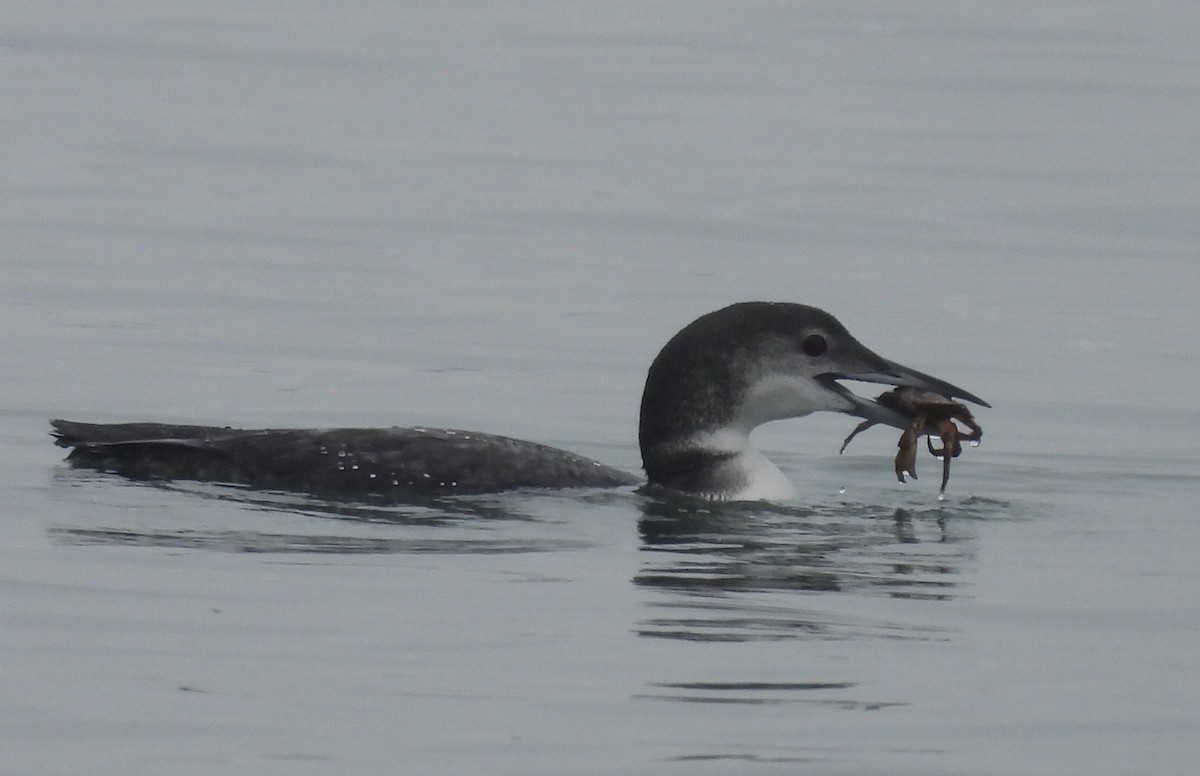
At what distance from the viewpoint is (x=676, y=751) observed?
21.9 feet

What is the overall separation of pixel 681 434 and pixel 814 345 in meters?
0.56

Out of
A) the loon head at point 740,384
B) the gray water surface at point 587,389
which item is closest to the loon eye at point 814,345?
the loon head at point 740,384

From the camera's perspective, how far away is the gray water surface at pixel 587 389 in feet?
23.2

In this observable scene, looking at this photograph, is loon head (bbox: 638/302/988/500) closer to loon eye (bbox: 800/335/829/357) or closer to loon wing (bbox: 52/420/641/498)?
loon eye (bbox: 800/335/829/357)

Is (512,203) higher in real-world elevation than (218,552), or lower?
higher

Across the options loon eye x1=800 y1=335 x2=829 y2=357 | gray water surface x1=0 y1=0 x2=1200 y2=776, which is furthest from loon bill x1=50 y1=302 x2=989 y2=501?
gray water surface x1=0 y1=0 x2=1200 y2=776

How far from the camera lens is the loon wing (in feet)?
33.4

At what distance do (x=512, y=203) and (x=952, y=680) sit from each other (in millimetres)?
12203

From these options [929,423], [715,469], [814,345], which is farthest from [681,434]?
[929,423]

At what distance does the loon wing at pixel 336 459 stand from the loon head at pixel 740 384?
0.28 m

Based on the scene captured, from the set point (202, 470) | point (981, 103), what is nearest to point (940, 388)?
point (202, 470)

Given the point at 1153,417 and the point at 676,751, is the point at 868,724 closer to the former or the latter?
the point at 676,751

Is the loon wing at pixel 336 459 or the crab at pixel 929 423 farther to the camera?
the crab at pixel 929 423

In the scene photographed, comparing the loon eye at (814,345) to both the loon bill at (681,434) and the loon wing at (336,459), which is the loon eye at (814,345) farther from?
the loon wing at (336,459)
